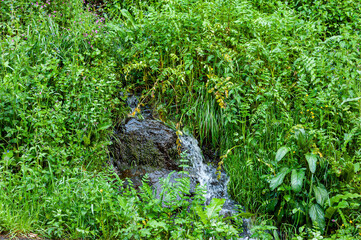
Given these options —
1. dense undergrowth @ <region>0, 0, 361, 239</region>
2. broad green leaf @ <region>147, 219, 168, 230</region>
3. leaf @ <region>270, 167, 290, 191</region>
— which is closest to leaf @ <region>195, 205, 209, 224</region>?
dense undergrowth @ <region>0, 0, 361, 239</region>

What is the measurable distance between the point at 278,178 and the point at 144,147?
67.5 inches

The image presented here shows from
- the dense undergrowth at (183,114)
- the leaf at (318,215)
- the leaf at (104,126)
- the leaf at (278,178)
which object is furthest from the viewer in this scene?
the leaf at (104,126)

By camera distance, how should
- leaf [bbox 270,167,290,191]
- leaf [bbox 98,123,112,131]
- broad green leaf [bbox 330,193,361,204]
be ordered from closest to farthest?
broad green leaf [bbox 330,193,361,204] < leaf [bbox 270,167,290,191] < leaf [bbox 98,123,112,131]

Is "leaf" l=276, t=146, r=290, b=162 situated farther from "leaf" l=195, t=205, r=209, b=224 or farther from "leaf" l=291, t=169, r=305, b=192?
"leaf" l=195, t=205, r=209, b=224

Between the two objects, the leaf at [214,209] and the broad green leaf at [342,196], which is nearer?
the leaf at [214,209]

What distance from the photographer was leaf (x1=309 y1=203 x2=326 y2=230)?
333 centimetres

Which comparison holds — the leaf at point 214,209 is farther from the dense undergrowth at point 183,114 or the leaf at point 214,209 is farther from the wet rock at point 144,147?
the wet rock at point 144,147

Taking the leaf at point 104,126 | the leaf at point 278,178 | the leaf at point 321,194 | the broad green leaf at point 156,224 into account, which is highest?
the leaf at point 104,126

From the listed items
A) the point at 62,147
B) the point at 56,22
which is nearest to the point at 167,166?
the point at 62,147

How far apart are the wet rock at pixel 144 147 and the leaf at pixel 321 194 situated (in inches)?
65.4

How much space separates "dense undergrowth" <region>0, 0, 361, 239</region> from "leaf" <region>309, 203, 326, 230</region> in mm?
12

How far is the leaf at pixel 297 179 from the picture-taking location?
336 centimetres

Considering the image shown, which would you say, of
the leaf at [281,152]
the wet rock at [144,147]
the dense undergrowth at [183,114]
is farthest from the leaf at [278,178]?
the wet rock at [144,147]

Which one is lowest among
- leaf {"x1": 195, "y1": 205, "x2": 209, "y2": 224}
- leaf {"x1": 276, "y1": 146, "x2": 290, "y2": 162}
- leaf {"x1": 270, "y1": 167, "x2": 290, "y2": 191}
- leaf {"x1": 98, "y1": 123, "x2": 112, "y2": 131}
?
leaf {"x1": 270, "y1": 167, "x2": 290, "y2": 191}
